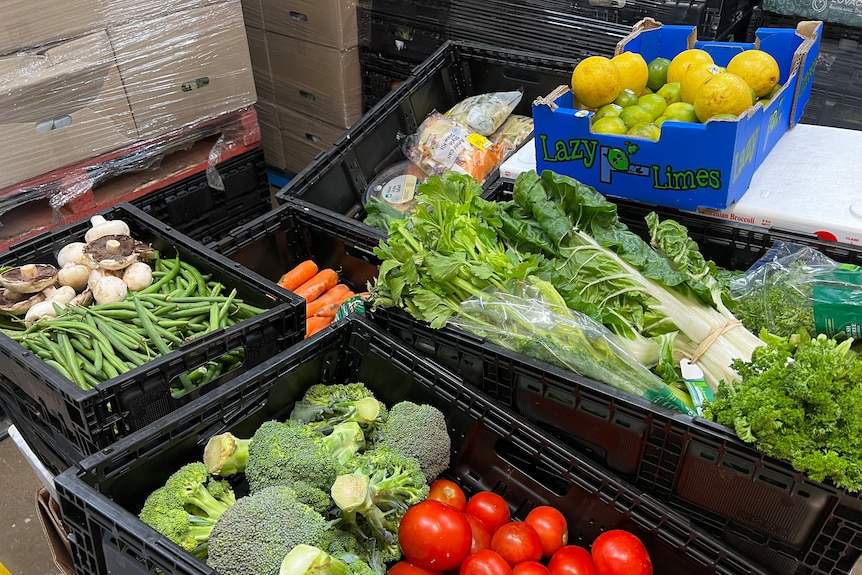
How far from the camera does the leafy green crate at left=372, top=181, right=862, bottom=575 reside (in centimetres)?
115

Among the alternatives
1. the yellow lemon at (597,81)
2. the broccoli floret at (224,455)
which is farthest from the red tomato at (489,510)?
the yellow lemon at (597,81)

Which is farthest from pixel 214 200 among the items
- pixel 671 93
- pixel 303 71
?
pixel 671 93

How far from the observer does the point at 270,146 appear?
403cm

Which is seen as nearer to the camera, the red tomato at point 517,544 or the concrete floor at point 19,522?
the red tomato at point 517,544

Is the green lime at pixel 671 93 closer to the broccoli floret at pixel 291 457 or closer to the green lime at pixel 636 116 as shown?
the green lime at pixel 636 116

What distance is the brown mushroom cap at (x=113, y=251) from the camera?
191cm

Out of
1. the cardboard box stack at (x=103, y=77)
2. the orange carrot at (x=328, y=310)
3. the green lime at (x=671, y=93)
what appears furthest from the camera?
the cardboard box stack at (x=103, y=77)

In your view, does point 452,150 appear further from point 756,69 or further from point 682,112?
point 756,69

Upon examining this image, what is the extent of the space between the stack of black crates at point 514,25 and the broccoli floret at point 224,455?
203cm

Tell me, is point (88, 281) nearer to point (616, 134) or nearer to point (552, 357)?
point (552, 357)

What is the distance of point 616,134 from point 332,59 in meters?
1.96

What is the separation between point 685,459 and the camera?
1.25 metres

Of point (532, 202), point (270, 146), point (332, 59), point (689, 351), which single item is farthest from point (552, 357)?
point (270, 146)

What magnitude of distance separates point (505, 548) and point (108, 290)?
Result: 4.18 ft
